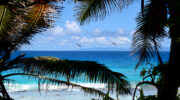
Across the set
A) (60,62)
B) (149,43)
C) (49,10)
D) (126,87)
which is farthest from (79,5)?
(126,87)

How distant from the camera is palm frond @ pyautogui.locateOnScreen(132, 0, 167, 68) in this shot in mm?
3514

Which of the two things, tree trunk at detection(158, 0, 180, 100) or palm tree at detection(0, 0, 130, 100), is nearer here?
palm tree at detection(0, 0, 130, 100)

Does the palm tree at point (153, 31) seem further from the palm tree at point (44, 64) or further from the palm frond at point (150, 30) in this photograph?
the palm tree at point (44, 64)

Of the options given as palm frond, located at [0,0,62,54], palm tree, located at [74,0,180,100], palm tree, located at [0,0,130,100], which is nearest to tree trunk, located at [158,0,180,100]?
palm tree, located at [74,0,180,100]

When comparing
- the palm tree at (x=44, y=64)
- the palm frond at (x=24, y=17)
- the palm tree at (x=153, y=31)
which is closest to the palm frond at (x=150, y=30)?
the palm tree at (x=153, y=31)

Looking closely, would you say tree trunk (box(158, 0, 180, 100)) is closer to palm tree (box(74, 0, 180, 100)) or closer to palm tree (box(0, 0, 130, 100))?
palm tree (box(74, 0, 180, 100))

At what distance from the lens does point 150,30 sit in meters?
3.70

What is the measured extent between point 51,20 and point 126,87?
2188 mm

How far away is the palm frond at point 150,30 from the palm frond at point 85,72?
4.13 feet

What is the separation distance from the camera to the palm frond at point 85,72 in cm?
308

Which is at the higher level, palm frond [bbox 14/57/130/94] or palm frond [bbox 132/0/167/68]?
palm frond [bbox 132/0/167/68]

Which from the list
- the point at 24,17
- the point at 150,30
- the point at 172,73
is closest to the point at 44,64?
the point at 24,17

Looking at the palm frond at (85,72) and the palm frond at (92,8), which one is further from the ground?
the palm frond at (92,8)

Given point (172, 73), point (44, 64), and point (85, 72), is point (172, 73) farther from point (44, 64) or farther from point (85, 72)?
point (44, 64)
